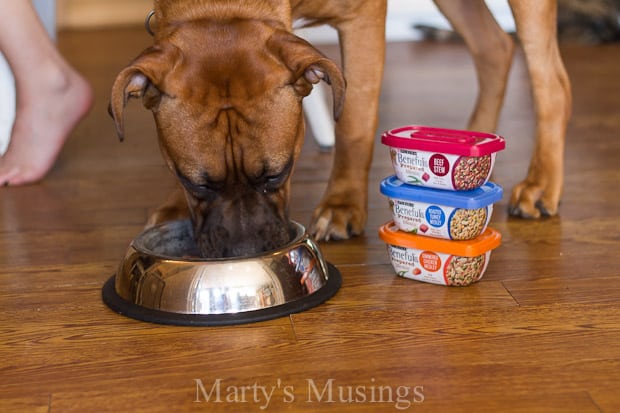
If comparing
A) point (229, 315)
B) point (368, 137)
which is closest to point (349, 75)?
point (368, 137)

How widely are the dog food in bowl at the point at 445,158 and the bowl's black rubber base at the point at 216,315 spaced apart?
0.98ft

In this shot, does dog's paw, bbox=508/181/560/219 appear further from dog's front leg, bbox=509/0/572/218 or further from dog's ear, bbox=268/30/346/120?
dog's ear, bbox=268/30/346/120

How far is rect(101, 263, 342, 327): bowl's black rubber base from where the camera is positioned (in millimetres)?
1723

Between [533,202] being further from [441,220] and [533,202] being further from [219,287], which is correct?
[219,287]

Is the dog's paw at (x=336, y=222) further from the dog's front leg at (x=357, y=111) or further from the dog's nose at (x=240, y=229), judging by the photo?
the dog's nose at (x=240, y=229)

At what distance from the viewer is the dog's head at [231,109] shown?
6.02 feet

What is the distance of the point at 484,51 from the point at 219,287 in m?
1.54

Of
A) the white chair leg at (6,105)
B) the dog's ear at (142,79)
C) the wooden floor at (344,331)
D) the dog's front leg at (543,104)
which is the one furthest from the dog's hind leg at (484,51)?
the white chair leg at (6,105)

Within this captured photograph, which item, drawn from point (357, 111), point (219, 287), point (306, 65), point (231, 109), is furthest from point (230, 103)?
point (357, 111)

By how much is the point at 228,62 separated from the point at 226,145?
166 mm

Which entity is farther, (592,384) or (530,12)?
(530,12)

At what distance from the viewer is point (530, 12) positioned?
2.44m

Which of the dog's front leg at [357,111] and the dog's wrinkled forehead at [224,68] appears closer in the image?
the dog's wrinkled forehead at [224,68]

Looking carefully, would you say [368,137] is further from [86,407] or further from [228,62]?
[86,407]
